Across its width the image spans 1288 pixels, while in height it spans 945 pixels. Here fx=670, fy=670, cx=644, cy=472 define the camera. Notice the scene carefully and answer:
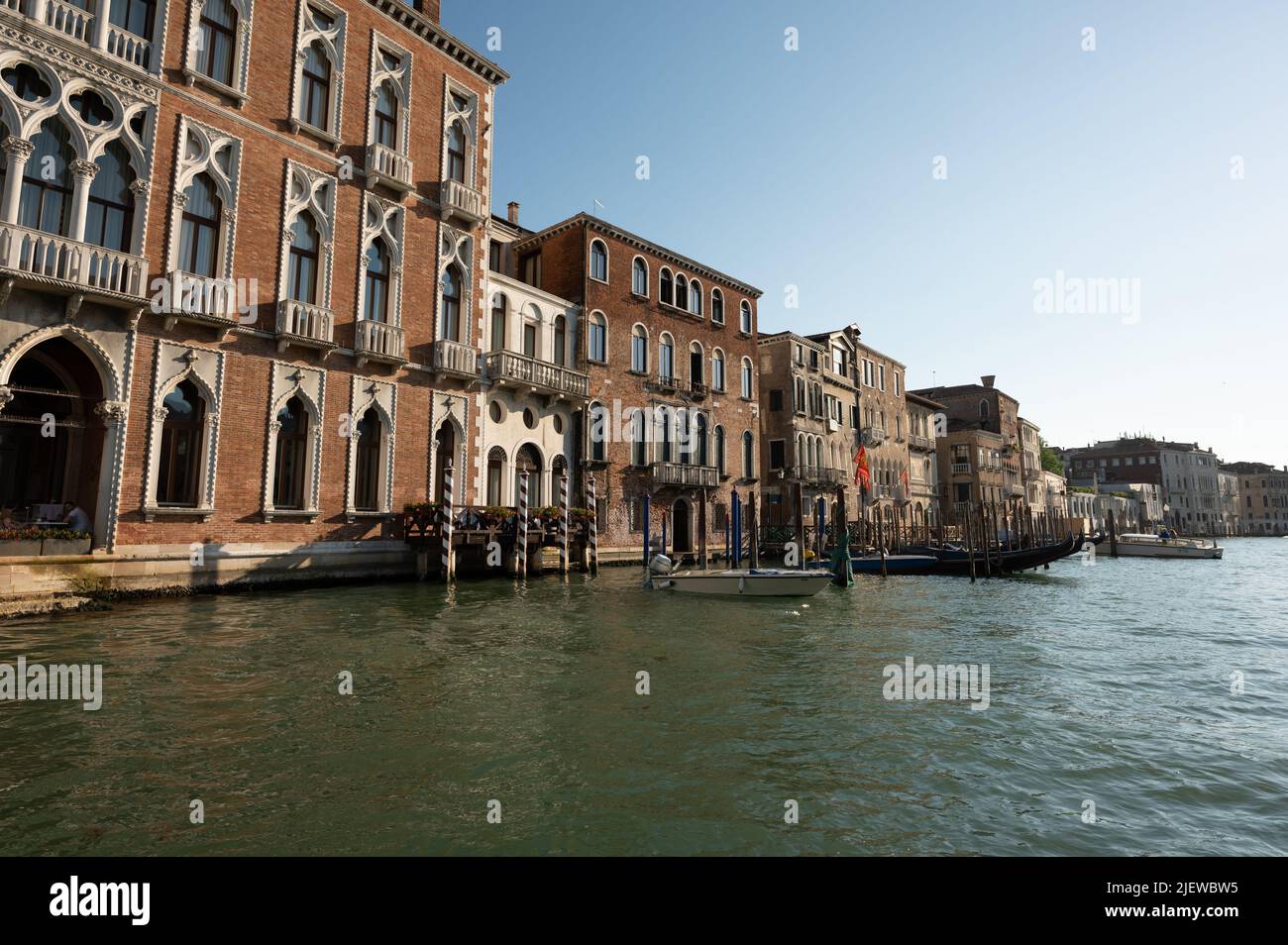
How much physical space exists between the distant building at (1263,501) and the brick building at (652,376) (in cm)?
10264

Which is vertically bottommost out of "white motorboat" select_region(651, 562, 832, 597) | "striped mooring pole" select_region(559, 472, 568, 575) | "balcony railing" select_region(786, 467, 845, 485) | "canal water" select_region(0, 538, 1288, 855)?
"canal water" select_region(0, 538, 1288, 855)

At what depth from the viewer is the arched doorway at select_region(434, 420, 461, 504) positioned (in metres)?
18.2

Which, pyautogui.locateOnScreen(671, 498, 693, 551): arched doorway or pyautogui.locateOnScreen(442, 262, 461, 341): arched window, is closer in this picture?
pyautogui.locateOnScreen(442, 262, 461, 341): arched window

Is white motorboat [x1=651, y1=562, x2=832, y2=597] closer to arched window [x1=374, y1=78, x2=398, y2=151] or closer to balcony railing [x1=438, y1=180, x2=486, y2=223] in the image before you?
balcony railing [x1=438, y1=180, x2=486, y2=223]

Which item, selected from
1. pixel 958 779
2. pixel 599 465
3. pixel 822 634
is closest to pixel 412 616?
pixel 822 634

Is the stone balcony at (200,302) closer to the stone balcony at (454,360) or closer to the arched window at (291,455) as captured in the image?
the arched window at (291,455)

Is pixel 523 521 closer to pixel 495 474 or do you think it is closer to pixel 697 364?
pixel 495 474

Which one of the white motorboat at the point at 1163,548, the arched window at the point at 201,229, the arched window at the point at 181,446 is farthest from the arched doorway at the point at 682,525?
the white motorboat at the point at 1163,548

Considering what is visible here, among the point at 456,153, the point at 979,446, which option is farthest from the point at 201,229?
the point at 979,446

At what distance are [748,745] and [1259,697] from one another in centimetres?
628

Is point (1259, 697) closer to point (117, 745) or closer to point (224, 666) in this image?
point (117, 745)

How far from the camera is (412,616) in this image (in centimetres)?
1132

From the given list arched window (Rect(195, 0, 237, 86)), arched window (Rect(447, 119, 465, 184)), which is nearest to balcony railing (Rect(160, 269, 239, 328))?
arched window (Rect(195, 0, 237, 86))

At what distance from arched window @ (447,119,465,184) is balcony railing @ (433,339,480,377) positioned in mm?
4889
